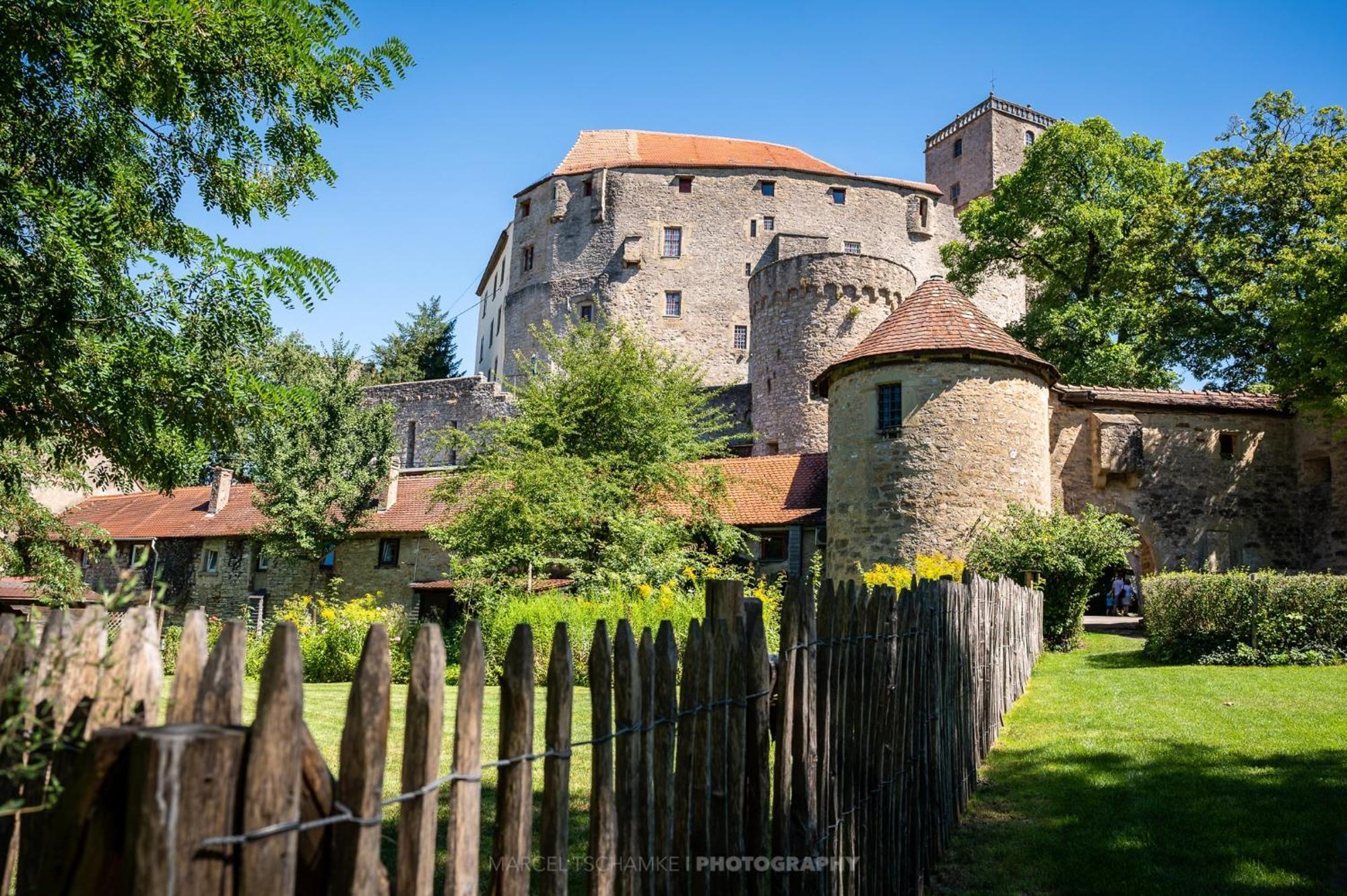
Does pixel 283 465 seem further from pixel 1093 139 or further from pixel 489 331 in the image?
pixel 489 331

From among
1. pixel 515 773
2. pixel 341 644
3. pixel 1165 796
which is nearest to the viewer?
pixel 515 773

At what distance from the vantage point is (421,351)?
62.4 m

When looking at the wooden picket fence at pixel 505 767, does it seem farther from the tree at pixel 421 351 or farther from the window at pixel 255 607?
the tree at pixel 421 351

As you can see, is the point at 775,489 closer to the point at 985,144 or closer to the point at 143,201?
the point at 143,201

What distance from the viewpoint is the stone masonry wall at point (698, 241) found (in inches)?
1973

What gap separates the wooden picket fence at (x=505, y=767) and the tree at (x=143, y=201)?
197 inches

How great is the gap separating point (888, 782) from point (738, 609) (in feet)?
6.57

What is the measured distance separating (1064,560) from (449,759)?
13.0 meters

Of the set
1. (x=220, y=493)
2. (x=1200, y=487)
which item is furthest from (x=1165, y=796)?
(x=220, y=493)

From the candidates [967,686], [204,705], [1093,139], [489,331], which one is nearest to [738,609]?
[204,705]

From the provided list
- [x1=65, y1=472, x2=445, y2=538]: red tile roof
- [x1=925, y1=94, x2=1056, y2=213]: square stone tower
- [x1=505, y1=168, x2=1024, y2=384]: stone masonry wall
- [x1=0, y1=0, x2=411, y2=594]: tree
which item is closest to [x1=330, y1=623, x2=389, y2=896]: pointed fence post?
[x1=0, y1=0, x2=411, y2=594]: tree

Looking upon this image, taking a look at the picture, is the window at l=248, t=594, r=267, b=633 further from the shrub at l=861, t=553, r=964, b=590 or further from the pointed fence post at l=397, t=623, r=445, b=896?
the pointed fence post at l=397, t=623, r=445, b=896

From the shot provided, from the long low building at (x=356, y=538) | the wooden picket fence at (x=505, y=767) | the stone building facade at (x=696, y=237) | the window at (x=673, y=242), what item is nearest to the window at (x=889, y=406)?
the long low building at (x=356, y=538)

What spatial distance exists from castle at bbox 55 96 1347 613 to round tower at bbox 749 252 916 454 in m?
0.10
